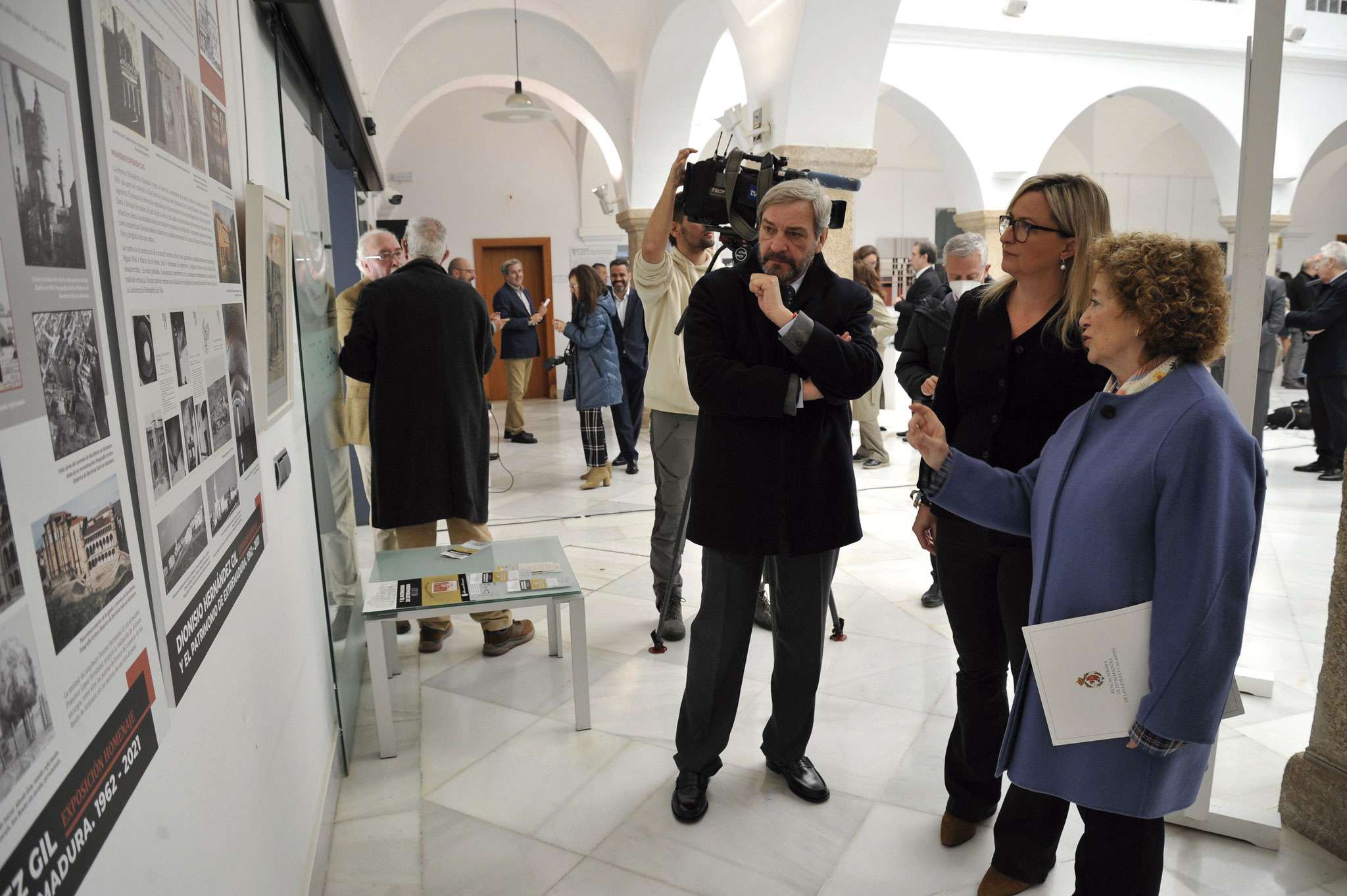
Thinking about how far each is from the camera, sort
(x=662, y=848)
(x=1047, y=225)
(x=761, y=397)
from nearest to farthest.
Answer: (x=1047, y=225) → (x=761, y=397) → (x=662, y=848)

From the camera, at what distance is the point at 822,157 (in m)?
6.19

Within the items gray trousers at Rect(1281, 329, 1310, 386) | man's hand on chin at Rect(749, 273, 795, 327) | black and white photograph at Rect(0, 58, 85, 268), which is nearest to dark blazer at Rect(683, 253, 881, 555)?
man's hand on chin at Rect(749, 273, 795, 327)

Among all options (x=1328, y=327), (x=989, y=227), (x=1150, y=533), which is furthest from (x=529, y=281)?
(x=1150, y=533)

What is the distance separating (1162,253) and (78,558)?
5.37 ft

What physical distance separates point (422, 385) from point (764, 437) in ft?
5.39

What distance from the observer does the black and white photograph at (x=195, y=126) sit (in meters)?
1.48

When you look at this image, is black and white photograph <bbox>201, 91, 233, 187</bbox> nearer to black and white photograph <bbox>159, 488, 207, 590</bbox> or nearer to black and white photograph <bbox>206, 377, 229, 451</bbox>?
black and white photograph <bbox>206, 377, 229, 451</bbox>

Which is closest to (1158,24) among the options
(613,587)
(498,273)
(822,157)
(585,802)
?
(822,157)

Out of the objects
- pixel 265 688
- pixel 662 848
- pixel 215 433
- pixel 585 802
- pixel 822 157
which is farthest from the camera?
pixel 822 157

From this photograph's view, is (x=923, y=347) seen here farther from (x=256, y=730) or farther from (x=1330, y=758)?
(x=256, y=730)

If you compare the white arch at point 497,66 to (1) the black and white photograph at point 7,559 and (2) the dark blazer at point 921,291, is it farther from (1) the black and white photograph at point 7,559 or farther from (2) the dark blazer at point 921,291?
(1) the black and white photograph at point 7,559

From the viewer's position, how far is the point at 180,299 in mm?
1331

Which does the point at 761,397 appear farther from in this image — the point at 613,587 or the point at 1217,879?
the point at 613,587

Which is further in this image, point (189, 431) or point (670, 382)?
point (670, 382)
